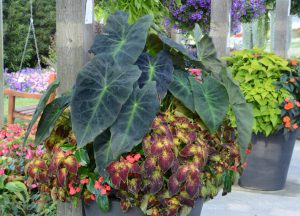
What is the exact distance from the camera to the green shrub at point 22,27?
1769 centimetres

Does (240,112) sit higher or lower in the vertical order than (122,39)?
lower

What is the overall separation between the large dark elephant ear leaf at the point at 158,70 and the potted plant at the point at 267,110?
225 cm

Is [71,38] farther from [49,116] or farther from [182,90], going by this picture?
[182,90]

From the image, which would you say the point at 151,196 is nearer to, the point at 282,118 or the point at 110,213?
the point at 110,213

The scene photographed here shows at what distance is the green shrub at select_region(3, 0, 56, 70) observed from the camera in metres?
17.7

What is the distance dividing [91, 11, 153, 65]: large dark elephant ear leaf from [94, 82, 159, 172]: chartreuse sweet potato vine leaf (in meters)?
0.19

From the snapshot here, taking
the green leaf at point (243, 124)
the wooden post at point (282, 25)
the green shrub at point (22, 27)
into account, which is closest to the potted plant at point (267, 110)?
the green leaf at point (243, 124)

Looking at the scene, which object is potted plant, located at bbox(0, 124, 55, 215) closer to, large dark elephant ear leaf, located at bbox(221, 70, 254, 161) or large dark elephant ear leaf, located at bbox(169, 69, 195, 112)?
large dark elephant ear leaf, located at bbox(169, 69, 195, 112)

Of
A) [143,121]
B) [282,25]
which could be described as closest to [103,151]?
[143,121]

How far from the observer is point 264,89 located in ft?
15.4

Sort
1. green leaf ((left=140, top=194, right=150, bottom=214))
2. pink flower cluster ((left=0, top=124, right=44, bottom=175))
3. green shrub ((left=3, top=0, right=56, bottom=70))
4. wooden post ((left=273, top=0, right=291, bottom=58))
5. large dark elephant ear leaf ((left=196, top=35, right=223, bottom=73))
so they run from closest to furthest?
green leaf ((left=140, top=194, right=150, bottom=214)), large dark elephant ear leaf ((left=196, top=35, right=223, bottom=73)), pink flower cluster ((left=0, top=124, right=44, bottom=175)), wooden post ((left=273, top=0, right=291, bottom=58)), green shrub ((left=3, top=0, right=56, bottom=70))

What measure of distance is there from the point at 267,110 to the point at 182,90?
7.66ft

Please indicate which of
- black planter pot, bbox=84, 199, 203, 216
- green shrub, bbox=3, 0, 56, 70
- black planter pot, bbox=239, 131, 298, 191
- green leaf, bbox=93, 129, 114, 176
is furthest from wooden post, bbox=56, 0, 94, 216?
green shrub, bbox=3, 0, 56, 70

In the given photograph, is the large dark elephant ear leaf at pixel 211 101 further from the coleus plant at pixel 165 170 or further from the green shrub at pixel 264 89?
the green shrub at pixel 264 89
